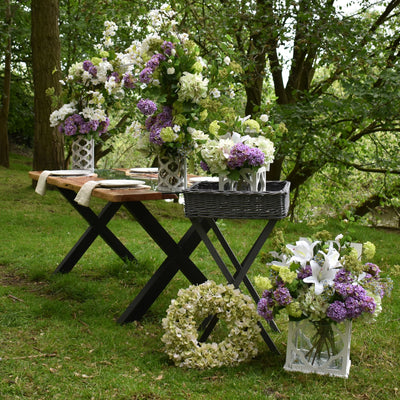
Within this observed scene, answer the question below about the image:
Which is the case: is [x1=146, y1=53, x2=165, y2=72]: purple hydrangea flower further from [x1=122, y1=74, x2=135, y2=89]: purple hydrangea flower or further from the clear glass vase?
[x1=122, y1=74, x2=135, y2=89]: purple hydrangea flower

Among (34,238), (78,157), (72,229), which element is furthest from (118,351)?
(72,229)

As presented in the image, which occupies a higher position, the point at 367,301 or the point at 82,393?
the point at 367,301

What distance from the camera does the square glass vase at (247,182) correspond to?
3.06 meters

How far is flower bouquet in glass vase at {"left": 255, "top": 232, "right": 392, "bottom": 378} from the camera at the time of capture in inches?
108

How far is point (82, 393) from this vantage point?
2.72m

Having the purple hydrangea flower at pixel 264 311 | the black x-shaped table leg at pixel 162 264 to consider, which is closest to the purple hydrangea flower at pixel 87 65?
the black x-shaped table leg at pixel 162 264

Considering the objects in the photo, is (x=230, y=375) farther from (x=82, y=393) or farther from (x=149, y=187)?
(x=149, y=187)

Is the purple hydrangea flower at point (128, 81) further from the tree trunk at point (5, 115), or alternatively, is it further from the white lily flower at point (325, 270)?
the tree trunk at point (5, 115)

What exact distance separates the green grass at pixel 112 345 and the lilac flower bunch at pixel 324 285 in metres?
0.18

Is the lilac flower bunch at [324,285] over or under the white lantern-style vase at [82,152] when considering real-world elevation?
under

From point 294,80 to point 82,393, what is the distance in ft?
22.4

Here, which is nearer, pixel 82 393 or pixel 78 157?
pixel 82 393

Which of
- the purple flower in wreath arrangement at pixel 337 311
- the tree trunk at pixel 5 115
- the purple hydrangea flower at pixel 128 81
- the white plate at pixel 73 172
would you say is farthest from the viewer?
the tree trunk at pixel 5 115

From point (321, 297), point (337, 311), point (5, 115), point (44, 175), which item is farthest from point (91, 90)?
point (5, 115)
